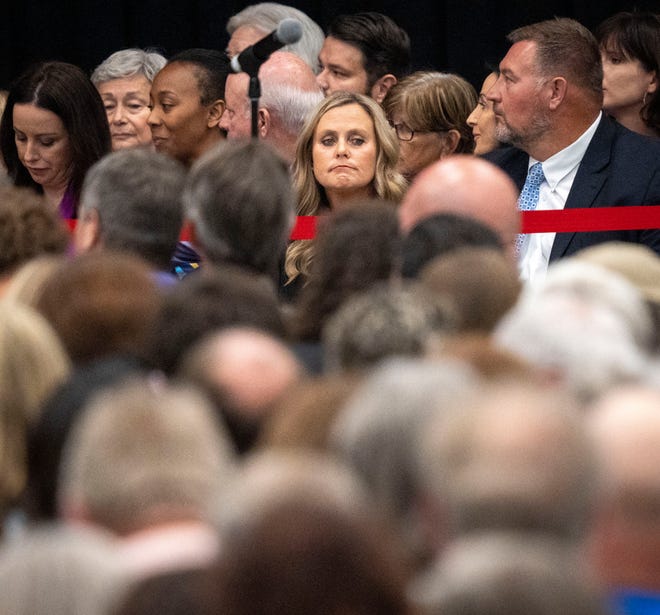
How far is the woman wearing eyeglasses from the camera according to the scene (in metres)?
5.11

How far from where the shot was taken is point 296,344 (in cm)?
226

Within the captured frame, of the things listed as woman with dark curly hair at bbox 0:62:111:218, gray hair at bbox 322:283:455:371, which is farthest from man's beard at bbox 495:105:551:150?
gray hair at bbox 322:283:455:371

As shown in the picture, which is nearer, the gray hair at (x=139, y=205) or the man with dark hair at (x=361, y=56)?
the gray hair at (x=139, y=205)

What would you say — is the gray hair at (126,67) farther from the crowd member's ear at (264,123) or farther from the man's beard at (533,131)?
the man's beard at (533,131)

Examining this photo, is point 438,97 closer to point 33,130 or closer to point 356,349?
point 33,130

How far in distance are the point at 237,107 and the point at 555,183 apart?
106cm

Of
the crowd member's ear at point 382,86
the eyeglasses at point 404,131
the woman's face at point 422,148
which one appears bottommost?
the woman's face at point 422,148

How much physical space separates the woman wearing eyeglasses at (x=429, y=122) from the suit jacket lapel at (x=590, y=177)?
642 mm

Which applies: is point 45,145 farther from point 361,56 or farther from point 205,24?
point 205,24

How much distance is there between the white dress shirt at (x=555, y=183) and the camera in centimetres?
450

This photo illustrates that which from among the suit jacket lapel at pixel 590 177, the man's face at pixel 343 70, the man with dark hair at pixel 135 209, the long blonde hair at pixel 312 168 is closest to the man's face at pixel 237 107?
the long blonde hair at pixel 312 168

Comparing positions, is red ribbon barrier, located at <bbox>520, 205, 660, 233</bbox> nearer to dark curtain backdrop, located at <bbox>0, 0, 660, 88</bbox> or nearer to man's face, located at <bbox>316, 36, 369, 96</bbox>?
man's face, located at <bbox>316, 36, 369, 96</bbox>

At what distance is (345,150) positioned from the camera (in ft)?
14.6

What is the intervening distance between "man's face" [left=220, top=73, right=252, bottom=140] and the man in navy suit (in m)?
0.81
